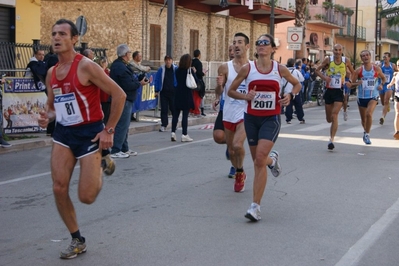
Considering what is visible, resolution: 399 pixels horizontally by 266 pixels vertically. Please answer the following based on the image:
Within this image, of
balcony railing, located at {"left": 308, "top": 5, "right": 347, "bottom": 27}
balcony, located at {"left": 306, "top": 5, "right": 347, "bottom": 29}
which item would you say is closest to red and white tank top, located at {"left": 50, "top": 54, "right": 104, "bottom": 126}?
balcony, located at {"left": 306, "top": 5, "right": 347, "bottom": 29}

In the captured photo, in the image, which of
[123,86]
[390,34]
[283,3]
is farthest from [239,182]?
[390,34]

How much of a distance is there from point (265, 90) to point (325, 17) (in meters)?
45.1

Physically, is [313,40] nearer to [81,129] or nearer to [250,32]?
[250,32]

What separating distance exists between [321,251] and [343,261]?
0.34 m

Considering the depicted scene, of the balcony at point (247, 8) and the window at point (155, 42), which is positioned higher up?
the balcony at point (247, 8)

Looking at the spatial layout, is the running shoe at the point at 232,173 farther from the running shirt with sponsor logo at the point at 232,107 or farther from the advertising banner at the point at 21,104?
the advertising banner at the point at 21,104

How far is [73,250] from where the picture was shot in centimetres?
596

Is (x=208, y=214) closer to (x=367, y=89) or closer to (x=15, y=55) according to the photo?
(x=367, y=89)

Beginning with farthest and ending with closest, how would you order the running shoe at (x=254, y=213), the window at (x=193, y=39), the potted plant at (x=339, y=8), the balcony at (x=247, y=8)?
the potted plant at (x=339, y=8) → the window at (x=193, y=39) → the balcony at (x=247, y=8) → the running shoe at (x=254, y=213)

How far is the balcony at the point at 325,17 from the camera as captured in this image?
5038 cm

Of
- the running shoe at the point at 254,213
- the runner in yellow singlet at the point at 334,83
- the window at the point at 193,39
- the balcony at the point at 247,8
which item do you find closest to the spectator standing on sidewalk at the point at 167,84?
the runner in yellow singlet at the point at 334,83

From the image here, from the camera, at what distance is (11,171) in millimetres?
11031

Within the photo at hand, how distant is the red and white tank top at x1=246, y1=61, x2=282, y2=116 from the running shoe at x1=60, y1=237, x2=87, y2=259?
267cm

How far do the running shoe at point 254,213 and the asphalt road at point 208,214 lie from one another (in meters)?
0.07
